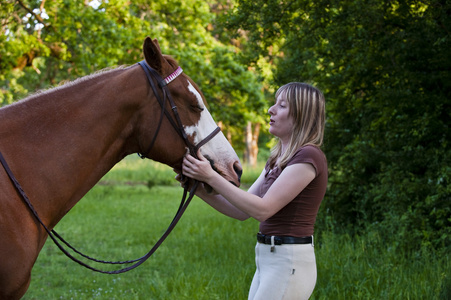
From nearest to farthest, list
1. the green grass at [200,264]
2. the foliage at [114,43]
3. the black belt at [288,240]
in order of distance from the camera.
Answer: the black belt at [288,240] → the green grass at [200,264] → the foliage at [114,43]

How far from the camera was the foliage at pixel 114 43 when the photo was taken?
10.4m

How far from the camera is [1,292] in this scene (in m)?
2.03

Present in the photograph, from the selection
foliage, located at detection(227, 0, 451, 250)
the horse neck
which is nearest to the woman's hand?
the horse neck

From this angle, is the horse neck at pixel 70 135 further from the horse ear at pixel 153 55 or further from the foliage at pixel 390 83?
the foliage at pixel 390 83

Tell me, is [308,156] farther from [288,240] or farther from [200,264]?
[200,264]

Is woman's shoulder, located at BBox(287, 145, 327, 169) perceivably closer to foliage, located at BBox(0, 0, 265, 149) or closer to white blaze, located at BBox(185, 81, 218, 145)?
white blaze, located at BBox(185, 81, 218, 145)

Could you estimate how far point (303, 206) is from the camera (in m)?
2.37

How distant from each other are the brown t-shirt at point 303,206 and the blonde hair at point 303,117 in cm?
7

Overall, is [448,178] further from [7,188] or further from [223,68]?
[223,68]

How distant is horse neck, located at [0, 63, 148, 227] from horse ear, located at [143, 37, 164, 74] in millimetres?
89

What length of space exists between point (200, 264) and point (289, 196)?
12.9 ft

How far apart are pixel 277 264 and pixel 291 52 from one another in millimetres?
5555

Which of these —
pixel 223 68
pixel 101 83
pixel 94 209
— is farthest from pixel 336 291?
pixel 223 68

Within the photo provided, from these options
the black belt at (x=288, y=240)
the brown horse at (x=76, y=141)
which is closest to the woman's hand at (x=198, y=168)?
the brown horse at (x=76, y=141)
